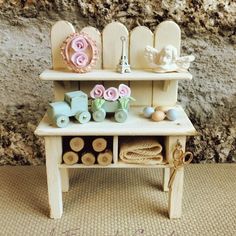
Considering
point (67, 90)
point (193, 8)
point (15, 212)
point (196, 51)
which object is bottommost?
point (15, 212)

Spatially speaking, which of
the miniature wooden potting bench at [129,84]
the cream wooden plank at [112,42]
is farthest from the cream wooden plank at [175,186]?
the cream wooden plank at [112,42]

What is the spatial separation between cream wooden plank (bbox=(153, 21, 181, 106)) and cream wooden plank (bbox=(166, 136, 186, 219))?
0.20 meters

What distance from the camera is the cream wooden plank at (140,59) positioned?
1254 millimetres

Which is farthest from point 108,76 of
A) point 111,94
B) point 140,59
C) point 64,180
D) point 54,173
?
point 64,180

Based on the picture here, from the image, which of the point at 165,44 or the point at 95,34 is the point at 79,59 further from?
the point at 165,44

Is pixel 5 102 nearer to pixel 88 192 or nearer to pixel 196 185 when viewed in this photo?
pixel 88 192

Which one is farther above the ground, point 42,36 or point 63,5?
point 63,5

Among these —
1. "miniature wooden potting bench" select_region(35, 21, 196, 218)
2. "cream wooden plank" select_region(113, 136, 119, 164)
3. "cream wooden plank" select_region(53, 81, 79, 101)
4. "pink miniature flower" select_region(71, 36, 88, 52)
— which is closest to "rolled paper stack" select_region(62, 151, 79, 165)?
"miniature wooden potting bench" select_region(35, 21, 196, 218)

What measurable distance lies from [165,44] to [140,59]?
10 centimetres

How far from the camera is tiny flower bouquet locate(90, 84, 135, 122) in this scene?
1192 millimetres

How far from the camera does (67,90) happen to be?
1.33 meters

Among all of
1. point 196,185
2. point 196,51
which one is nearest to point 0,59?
point 196,51

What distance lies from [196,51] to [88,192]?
0.72m

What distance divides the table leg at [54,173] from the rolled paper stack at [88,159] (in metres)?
0.08
